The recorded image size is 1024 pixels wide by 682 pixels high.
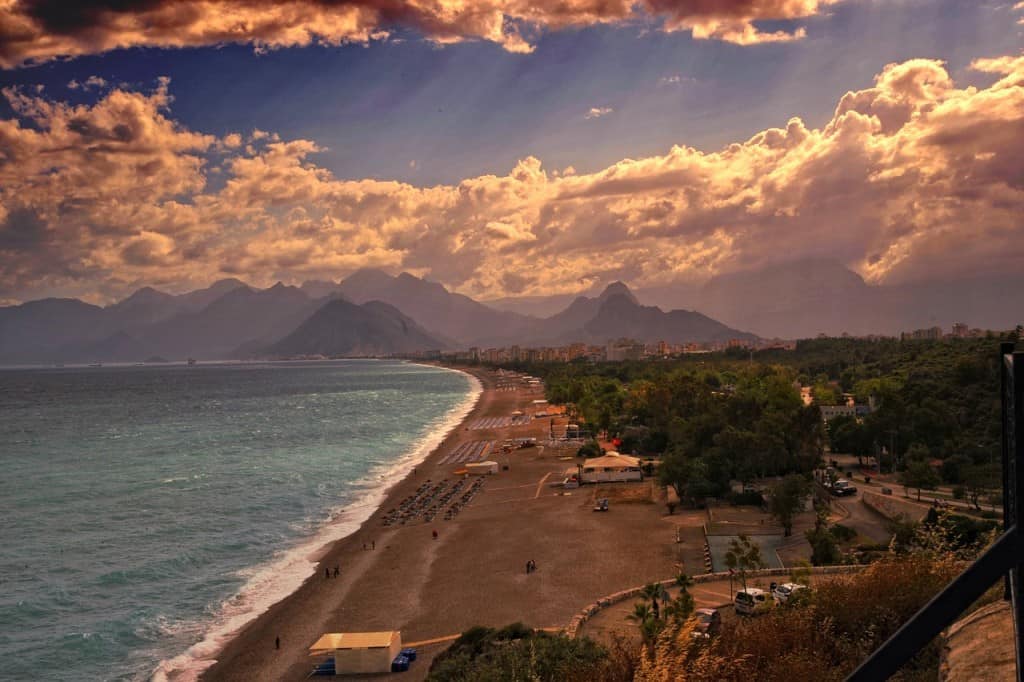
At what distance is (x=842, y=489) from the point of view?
42250 mm

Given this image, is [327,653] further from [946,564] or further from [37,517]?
[37,517]

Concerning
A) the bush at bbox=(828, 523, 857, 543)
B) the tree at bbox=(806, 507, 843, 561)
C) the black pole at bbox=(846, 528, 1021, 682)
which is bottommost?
the bush at bbox=(828, 523, 857, 543)

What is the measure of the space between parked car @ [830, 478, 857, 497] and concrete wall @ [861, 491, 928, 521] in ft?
2.47

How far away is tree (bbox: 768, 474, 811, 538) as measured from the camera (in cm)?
3403

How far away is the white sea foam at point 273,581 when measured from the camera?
26438mm

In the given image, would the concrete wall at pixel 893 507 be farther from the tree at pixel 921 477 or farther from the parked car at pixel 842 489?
the tree at pixel 921 477

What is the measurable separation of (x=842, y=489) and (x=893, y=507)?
4859 millimetres

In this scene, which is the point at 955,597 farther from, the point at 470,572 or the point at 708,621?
the point at 470,572

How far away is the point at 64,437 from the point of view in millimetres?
101000

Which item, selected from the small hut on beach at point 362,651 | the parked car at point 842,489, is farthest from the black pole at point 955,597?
the parked car at point 842,489

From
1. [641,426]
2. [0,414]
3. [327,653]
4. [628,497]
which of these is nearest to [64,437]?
[0,414]

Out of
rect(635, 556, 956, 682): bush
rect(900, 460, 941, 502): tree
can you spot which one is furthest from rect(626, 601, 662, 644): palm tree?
rect(900, 460, 941, 502): tree

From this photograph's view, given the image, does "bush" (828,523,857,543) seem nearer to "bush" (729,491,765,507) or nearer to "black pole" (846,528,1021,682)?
"bush" (729,491,765,507)

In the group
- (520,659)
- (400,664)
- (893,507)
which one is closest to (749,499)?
(893,507)
